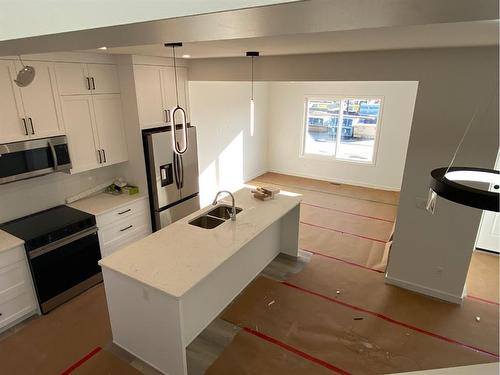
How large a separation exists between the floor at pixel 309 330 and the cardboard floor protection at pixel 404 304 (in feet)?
0.04

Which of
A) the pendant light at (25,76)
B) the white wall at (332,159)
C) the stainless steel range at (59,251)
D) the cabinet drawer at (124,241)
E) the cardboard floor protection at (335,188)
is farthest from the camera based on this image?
the cardboard floor protection at (335,188)

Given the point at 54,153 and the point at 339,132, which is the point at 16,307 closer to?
the point at 54,153

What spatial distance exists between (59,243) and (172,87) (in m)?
2.54

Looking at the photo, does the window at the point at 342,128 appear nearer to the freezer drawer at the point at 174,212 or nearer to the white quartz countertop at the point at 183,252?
the freezer drawer at the point at 174,212

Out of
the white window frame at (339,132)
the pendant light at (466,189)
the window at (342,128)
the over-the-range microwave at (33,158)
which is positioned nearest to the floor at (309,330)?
the over-the-range microwave at (33,158)

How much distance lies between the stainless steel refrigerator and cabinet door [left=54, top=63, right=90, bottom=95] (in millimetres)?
887

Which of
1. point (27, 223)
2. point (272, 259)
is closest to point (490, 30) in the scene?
point (272, 259)

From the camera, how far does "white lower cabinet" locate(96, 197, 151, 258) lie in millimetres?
3951

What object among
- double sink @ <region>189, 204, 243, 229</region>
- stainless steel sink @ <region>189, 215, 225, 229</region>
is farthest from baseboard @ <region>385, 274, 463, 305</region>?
stainless steel sink @ <region>189, 215, 225, 229</region>

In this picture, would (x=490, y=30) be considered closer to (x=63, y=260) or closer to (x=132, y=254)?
(x=132, y=254)

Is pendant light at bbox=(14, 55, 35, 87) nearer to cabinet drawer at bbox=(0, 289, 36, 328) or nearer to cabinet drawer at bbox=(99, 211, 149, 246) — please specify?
cabinet drawer at bbox=(99, 211, 149, 246)

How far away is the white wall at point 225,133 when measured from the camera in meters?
5.80

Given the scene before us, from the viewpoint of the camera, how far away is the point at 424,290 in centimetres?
374

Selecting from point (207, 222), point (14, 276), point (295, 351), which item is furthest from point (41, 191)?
point (295, 351)
